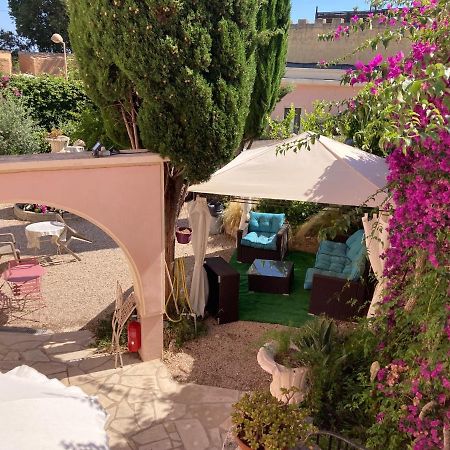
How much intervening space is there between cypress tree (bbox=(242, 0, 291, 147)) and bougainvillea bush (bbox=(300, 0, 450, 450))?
338 centimetres

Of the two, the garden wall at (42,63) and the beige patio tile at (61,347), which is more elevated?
the garden wall at (42,63)

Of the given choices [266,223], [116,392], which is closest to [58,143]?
[266,223]

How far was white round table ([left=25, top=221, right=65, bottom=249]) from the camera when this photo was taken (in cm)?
1191

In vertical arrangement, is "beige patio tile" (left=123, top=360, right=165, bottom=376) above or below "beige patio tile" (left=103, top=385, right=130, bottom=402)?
below

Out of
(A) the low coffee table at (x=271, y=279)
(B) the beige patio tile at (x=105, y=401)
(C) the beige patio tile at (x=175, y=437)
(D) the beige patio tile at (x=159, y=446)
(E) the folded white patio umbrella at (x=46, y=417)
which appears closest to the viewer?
(E) the folded white patio umbrella at (x=46, y=417)

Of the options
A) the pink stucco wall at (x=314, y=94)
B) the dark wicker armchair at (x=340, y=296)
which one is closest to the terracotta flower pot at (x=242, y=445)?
the dark wicker armchair at (x=340, y=296)

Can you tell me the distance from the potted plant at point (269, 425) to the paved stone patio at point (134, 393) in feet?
4.59

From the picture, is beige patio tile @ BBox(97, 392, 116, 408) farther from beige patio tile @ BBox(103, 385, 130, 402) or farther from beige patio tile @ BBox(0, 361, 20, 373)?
beige patio tile @ BBox(0, 361, 20, 373)

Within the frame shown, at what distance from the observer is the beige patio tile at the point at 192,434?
20.4 feet

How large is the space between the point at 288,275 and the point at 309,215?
12.2ft

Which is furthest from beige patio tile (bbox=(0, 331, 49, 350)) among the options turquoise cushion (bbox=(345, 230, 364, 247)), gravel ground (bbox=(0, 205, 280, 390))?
turquoise cushion (bbox=(345, 230, 364, 247))

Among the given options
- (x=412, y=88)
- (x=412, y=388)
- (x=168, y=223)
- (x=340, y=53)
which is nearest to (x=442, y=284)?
(x=412, y=388)

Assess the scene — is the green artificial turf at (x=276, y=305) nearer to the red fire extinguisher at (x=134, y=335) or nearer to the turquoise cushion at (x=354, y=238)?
the turquoise cushion at (x=354, y=238)

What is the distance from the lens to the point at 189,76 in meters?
6.47
